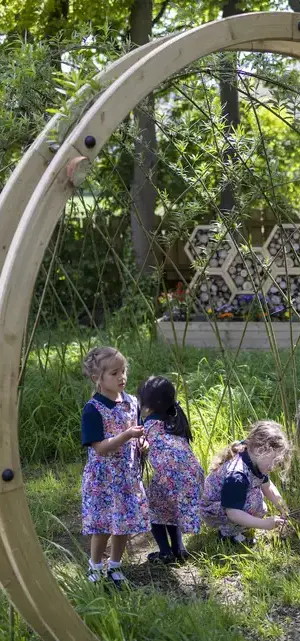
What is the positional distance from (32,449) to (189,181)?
6.51ft

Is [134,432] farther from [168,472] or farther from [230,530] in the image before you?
[230,530]

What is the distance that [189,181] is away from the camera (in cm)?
462

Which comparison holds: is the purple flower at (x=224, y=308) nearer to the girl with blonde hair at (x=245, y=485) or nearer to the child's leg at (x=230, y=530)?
the girl with blonde hair at (x=245, y=485)

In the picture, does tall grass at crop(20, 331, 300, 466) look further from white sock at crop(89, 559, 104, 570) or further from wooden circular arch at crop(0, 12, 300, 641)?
wooden circular arch at crop(0, 12, 300, 641)

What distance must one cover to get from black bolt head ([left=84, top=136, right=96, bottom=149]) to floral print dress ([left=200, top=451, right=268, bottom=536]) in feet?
5.73

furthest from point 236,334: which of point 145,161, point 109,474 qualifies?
point 109,474

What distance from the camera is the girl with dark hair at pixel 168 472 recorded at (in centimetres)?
386

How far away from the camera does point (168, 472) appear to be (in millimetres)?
3904

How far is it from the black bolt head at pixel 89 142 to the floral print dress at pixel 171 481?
59.6 inches

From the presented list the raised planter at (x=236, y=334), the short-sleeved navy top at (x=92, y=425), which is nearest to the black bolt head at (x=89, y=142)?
the short-sleeved navy top at (x=92, y=425)

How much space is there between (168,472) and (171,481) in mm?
39

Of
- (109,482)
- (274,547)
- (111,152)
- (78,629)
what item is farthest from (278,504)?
(111,152)

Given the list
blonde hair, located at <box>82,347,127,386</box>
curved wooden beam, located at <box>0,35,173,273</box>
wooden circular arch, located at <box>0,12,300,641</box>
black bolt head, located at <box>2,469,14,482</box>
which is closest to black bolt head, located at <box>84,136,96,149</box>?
wooden circular arch, located at <box>0,12,300,641</box>

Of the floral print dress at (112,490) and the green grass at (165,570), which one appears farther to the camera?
the floral print dress at (112,490)
